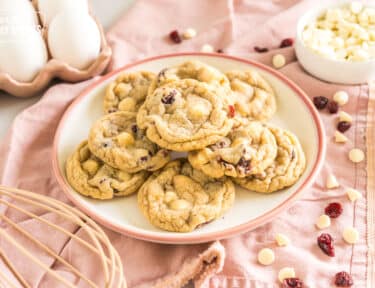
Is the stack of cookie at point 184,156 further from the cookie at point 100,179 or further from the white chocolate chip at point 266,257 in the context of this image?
the white chocolate chip at point 266,257

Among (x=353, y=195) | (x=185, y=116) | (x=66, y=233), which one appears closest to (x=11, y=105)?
(x=185, y=116)

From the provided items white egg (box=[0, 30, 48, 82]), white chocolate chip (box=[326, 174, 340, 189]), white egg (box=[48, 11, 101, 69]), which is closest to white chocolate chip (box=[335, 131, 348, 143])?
white chocolate chip (box=[326, 174, 340, 189])

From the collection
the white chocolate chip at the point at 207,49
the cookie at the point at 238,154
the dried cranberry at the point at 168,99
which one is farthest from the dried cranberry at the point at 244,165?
the white chocolate chip at the point at 207,49

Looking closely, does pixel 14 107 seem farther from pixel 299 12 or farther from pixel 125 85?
pixel 299 12

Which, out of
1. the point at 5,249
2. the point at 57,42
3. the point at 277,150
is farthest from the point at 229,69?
the point at 5,249

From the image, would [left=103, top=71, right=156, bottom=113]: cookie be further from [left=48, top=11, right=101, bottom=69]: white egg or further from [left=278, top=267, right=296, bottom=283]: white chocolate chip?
[left=278, top=267, right=296, bottom=283]: white chocolate chip
